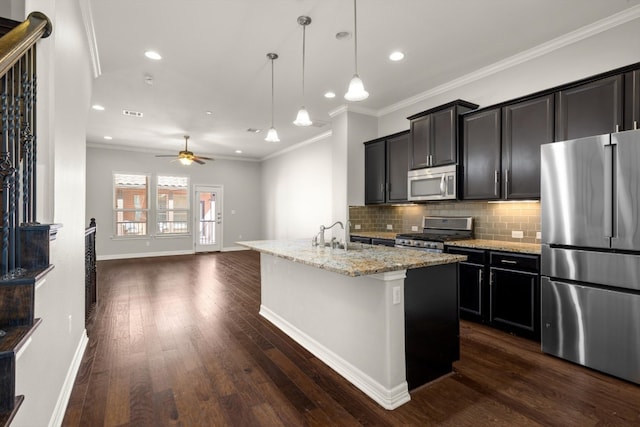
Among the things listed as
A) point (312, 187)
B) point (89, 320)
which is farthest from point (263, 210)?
point (89, 320)

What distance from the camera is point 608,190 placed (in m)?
2.40

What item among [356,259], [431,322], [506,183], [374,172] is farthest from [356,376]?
[374,172]

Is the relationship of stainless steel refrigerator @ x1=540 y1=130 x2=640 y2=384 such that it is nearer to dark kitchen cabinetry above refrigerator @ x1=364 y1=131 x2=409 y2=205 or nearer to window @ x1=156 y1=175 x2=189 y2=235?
dark kitchen cabinetry above refrigerator @ x1=364 y1=131 x2=409 y2=205

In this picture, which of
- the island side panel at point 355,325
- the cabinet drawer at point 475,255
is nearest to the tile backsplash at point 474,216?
the cabinet drawer at point 475,255

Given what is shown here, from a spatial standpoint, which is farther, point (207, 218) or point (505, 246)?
point (207, 218)

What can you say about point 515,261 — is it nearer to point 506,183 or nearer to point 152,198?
point 506,183

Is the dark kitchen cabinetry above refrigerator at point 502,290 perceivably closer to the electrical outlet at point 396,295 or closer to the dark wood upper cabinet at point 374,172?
the electrical outlet at point 396,295

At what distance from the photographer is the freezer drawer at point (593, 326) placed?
231 cm

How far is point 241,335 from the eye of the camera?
322 centimetres

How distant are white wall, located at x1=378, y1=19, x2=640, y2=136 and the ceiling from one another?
20 cm

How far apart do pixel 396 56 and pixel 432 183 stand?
1675 mm

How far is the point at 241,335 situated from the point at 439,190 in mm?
3002

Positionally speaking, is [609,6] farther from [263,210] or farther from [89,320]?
[263,210]

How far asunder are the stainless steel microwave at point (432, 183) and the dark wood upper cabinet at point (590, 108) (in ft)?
3.90
